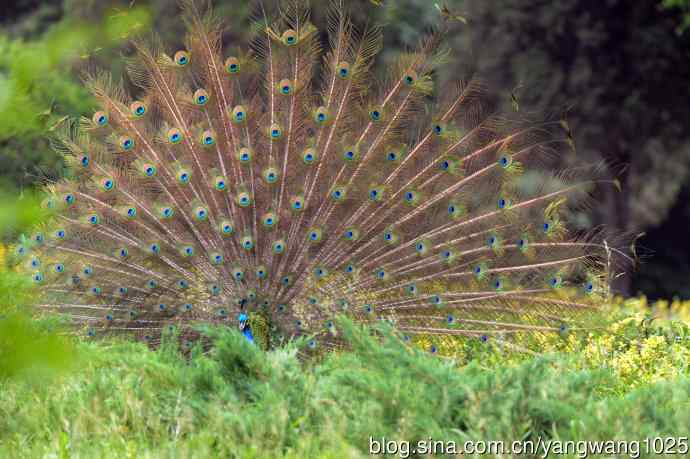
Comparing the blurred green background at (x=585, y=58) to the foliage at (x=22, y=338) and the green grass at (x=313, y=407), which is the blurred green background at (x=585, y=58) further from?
the foliage at (x=22, y=338)

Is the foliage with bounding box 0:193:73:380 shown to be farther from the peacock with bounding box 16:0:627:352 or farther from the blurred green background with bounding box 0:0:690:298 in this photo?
the blurred green background with bounding box 0:0:690:298

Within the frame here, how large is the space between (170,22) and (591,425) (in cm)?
1311

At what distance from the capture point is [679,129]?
17.6m

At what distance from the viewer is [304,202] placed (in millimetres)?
→ 8156

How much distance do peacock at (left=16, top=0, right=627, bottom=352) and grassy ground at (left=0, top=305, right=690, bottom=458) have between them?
211 cm

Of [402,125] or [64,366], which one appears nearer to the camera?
[64,366]

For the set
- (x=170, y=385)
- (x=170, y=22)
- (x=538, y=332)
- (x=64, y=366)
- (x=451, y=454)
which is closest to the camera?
(x=64, y=366)

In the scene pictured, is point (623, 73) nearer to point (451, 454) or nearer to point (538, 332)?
point (538, 332)

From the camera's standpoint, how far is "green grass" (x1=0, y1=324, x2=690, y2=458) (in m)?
4.78

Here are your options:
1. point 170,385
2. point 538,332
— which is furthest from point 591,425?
point 538,332

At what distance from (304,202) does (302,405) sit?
3105 mm

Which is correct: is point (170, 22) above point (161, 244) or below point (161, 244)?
above

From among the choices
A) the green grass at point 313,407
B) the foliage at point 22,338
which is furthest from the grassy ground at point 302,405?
the foliage at point 22,338

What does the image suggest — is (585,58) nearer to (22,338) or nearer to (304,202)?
(304,202)
